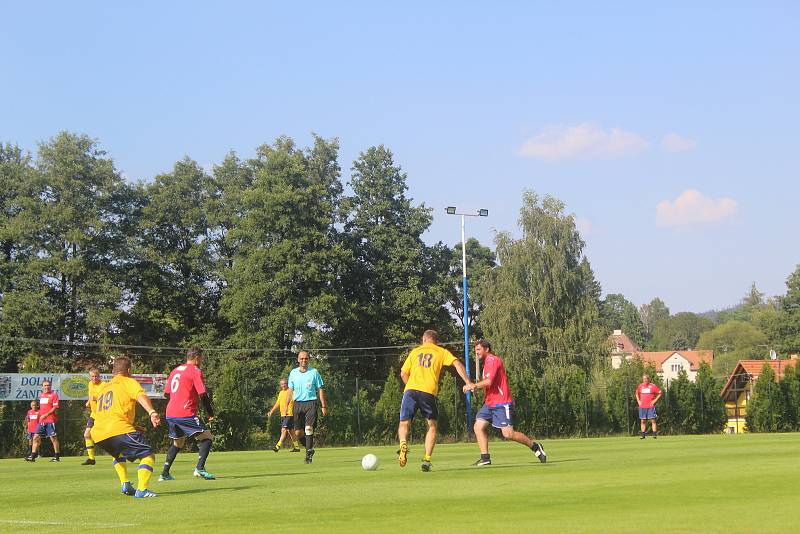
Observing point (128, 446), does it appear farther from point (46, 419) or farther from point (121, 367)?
point (46, 419)

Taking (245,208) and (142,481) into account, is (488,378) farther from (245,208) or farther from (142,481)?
(245,208)

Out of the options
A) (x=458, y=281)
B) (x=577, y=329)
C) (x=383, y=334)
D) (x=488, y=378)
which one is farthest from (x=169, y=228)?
(x=488, y=378)

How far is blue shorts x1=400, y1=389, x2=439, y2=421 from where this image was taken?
588 inches

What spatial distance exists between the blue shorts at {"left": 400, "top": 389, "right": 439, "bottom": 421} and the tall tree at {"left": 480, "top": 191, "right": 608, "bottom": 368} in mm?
51737

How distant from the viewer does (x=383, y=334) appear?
6988cm

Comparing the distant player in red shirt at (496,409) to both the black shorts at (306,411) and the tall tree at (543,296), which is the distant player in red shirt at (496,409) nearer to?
the black shorts at (306,411)

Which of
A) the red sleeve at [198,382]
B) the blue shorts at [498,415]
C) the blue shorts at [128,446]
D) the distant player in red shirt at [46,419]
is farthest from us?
the distant player in red shirt at [46,419]

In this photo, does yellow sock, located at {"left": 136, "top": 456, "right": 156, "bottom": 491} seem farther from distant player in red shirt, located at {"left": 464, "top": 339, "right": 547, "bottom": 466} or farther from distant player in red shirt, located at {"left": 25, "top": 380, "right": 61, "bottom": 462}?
distant player in red shirt, located at {"left": 25, "top": 380, "right": 61, "bottom": 462}

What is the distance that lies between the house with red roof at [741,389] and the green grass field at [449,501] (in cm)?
3308

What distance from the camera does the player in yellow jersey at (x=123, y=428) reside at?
39.3ft

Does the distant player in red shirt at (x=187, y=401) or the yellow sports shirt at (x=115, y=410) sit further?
the distant player in red shirt at (x=187, y=401)

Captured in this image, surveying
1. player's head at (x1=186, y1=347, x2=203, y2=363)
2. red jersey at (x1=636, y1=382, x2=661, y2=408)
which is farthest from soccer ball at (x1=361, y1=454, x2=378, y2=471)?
red jersey at (x1=636, y1=382, x2=661, y2=408)

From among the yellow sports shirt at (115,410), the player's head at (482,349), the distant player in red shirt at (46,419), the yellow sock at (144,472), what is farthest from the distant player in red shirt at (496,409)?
the distant player in red shirt at (46,419)

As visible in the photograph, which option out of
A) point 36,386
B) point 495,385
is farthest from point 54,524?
point 36,386
